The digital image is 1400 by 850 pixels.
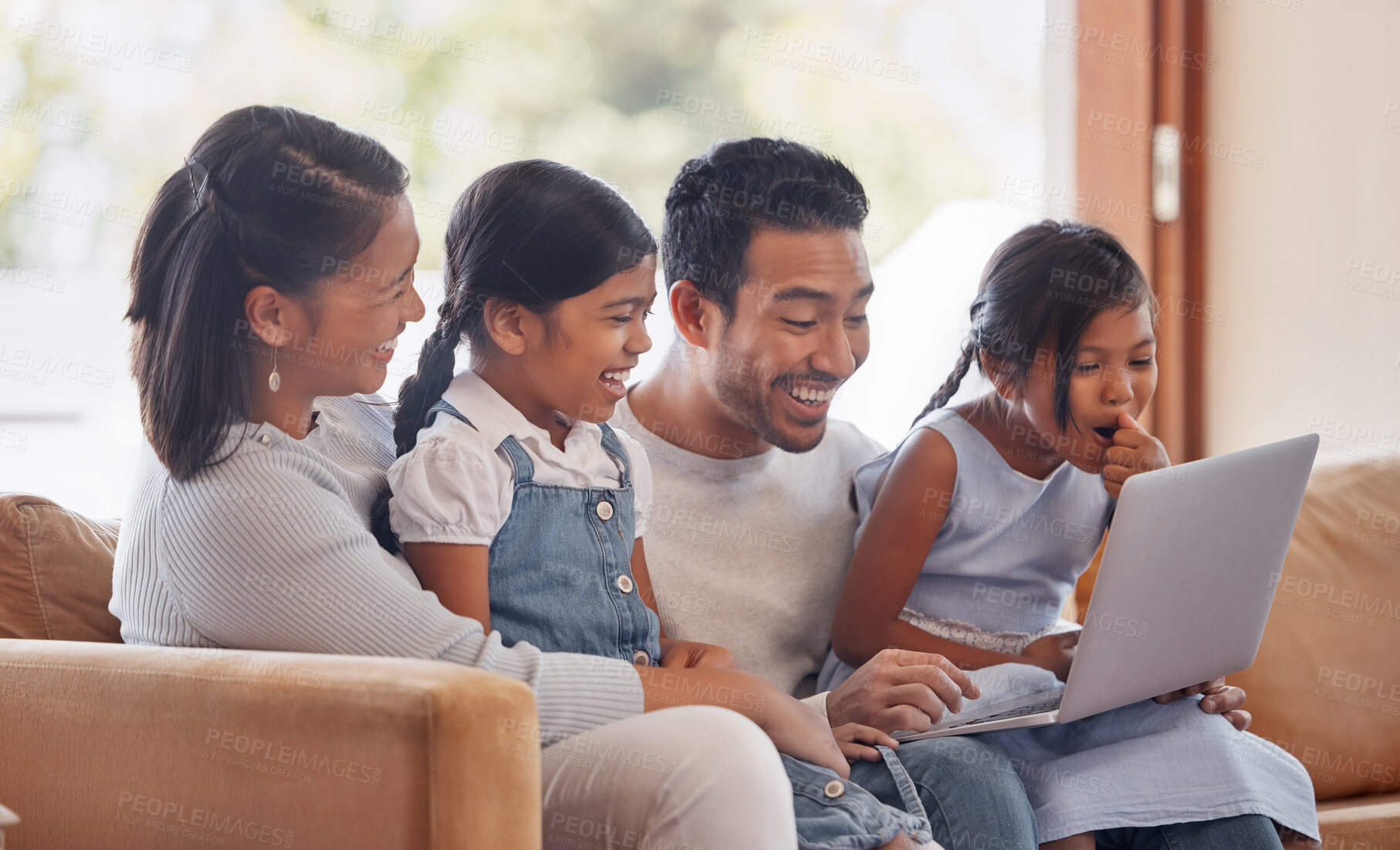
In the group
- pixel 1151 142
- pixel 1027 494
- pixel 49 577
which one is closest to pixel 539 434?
pixel 49 577

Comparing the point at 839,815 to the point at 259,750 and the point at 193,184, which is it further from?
the point at 193,184

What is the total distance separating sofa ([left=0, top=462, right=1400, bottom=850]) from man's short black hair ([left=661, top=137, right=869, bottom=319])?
77cm

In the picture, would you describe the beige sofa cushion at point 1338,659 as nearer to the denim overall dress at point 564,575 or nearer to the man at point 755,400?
the man at point 755,400

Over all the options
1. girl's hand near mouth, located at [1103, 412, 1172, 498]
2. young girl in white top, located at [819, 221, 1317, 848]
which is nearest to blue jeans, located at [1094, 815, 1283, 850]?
young girl in white top, located at [819, 221, 1317, 848]

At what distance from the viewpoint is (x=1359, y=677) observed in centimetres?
162

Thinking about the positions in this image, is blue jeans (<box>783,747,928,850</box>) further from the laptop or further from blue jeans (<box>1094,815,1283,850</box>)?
blue jeans (<box>1094,815,1283,850</box>)

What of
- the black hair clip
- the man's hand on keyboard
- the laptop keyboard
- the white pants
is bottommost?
the laptop keyboard

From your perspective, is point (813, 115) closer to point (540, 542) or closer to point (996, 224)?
point (996, 224)

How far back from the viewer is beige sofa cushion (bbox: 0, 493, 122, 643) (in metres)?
1.14

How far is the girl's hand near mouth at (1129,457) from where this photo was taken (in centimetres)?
138

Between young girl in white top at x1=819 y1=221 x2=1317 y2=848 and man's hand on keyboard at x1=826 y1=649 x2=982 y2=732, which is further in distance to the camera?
young girl in white top at x1=819 y1=221 x2=1317 y2=848

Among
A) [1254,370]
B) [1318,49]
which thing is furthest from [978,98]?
[1254,370]

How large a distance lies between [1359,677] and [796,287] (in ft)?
3.38

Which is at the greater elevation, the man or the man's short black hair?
the man's short black hair
